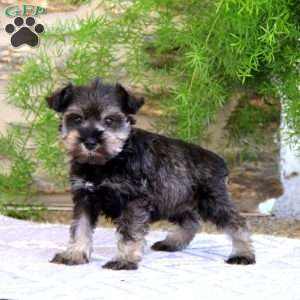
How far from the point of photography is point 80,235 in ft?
12.0

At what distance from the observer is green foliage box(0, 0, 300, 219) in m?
4.32

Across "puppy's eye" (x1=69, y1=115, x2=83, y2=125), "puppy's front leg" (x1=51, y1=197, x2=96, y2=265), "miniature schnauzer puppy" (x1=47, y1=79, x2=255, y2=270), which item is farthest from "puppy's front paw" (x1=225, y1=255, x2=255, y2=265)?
"puppy's eye" (x1=69, y1=115, x2=83, y2=125)

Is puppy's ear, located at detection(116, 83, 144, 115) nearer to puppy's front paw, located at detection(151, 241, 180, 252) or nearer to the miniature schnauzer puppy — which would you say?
the miniature schnauzer puppy

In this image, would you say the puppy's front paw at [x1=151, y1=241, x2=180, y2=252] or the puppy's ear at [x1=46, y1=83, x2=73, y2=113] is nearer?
the puppy's ear at [x1=46, y1=83, x2=73, y2=113]

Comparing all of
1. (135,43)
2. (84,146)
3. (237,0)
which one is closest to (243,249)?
(84,146)

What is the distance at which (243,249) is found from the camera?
387 centimetres

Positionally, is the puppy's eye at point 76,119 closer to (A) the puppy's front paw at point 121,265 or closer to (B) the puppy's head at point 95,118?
(B) the puppy's head at point 95,118

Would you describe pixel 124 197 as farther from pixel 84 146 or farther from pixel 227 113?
pixel 227 113

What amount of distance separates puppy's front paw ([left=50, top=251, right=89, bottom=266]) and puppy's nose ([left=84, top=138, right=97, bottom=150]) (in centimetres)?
51

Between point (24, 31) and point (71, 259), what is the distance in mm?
2723

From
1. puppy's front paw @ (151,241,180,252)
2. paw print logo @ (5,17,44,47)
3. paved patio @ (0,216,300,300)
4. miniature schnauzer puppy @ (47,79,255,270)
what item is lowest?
paved patio @ (0,216,300,300)

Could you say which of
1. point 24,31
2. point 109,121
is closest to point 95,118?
point 109,121

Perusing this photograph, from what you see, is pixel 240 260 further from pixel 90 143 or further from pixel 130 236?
pixel 90 143

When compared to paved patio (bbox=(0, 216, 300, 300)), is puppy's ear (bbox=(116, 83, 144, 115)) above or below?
above
